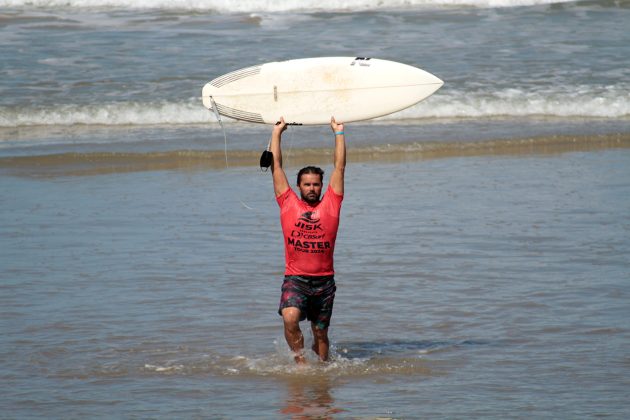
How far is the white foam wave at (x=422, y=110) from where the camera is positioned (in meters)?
16.4

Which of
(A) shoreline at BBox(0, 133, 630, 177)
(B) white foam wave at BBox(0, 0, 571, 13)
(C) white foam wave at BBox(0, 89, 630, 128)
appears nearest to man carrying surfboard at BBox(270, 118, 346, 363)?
(A) shoreline at BBox(0, 133, 630, 177)

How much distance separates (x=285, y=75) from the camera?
25.5 ft

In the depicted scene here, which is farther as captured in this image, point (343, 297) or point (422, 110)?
point (422, 110)

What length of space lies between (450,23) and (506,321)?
15915 millimetres

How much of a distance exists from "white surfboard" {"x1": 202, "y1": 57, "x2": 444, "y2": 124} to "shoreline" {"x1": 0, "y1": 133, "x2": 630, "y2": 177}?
472 centimetres

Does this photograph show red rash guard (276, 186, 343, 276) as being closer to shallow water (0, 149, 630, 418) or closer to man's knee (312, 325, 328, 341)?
man's knee (312, 325, 328, 341)

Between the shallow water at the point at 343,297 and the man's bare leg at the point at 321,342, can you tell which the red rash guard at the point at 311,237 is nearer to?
the man's bare leg at the point at 321,342

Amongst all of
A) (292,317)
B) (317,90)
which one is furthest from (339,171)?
(317,90)

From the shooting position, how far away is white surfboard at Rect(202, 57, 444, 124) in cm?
768

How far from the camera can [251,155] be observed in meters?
13.2

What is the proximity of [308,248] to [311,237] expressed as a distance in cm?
7

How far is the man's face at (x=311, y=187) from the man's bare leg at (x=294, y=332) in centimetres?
67

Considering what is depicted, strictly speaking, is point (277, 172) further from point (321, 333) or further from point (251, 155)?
point (251, 155)

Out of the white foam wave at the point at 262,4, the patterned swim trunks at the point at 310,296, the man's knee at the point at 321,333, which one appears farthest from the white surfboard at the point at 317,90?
the white foam wave at the point at 262,4
